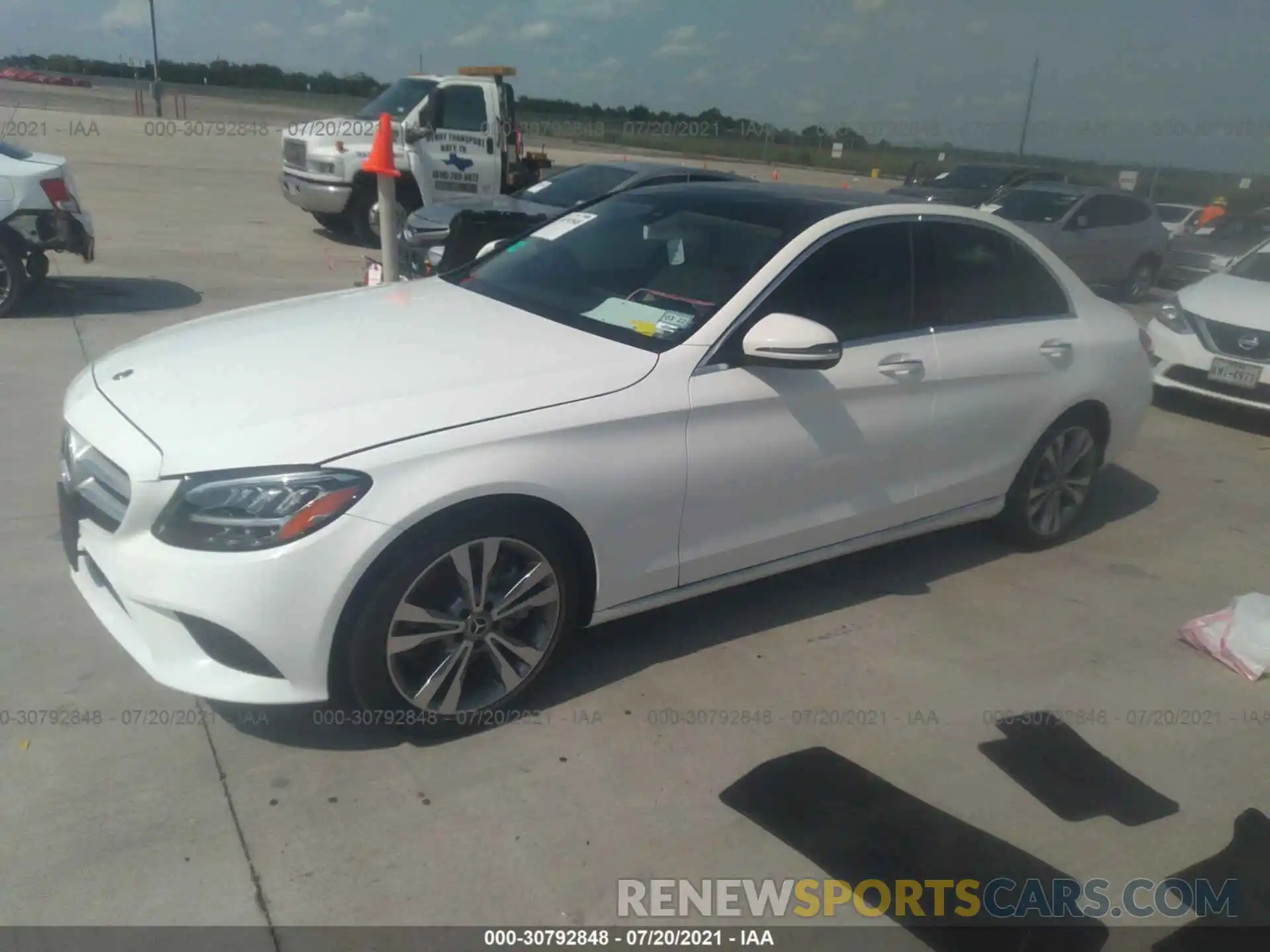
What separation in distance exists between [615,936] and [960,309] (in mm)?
3070

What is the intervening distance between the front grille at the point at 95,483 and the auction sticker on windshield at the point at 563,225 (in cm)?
217

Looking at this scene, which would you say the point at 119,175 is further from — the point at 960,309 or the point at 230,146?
the point at 960,309

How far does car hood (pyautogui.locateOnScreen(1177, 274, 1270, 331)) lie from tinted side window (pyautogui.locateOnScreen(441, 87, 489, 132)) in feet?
28.6

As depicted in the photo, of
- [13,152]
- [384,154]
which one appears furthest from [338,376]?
[13,152]

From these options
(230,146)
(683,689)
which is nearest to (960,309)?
(683,689)

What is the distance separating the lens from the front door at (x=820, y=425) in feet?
12.3

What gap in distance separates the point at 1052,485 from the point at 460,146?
33.8 feet

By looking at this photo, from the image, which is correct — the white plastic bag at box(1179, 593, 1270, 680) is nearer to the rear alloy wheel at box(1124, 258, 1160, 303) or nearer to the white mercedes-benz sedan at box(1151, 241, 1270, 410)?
the white mercedes-benz sedan at box(1151, 241, 1270, 410)

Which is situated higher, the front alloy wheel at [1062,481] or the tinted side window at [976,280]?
the tinted side window at [976,280]

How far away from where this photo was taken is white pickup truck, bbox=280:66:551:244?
13.3 metres

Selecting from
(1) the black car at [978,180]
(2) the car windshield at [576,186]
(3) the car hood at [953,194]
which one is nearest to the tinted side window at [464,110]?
(2) the car windshield at [576,186]

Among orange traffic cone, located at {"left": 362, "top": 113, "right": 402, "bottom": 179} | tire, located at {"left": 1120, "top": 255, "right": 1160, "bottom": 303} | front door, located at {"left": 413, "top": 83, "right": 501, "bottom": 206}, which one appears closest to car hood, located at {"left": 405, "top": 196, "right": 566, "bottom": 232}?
orange traffic cone, located at {"left": 362, "top": 113, "right": 402, "bottom": 179}

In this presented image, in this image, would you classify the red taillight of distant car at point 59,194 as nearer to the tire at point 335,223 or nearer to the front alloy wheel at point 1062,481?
the tire at point 335,223

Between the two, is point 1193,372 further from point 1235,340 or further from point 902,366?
point 902,366
